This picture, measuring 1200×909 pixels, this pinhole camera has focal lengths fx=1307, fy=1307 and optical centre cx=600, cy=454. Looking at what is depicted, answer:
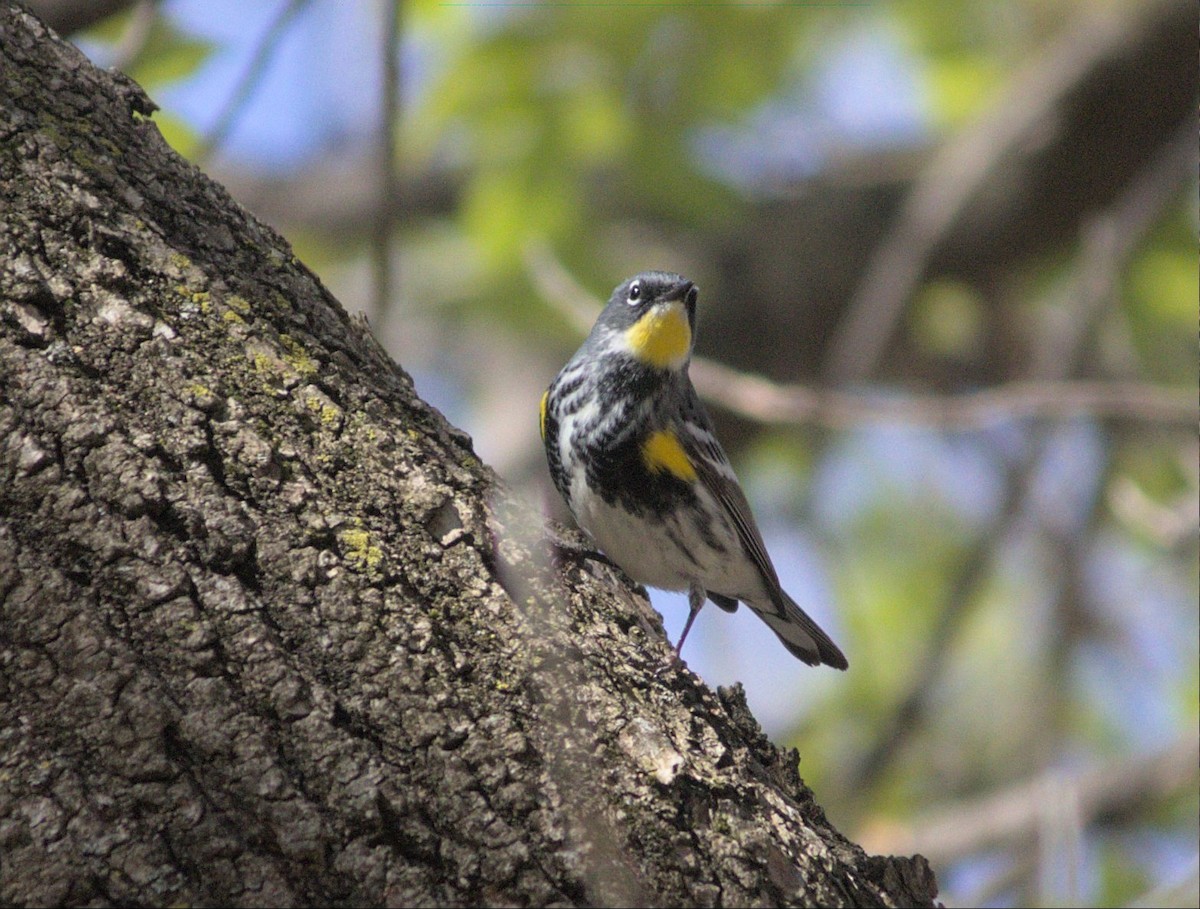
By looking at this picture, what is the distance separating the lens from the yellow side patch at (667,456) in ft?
13.6

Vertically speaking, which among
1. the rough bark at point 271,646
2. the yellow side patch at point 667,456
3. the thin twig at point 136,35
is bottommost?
the rough bark at point 271,646

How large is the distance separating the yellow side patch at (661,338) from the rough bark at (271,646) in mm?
2009

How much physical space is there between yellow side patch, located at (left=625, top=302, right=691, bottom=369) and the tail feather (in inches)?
38.6

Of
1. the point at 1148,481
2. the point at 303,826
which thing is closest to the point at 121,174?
the point at 303,826

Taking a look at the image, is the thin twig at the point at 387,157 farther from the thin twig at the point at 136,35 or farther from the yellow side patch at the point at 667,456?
the yellow side patch at the point at 667,456

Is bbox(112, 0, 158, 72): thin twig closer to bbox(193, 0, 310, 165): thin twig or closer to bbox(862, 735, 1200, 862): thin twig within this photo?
bbox(193, 0, 310, 165): thin twig

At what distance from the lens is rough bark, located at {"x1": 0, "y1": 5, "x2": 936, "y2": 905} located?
186 cm

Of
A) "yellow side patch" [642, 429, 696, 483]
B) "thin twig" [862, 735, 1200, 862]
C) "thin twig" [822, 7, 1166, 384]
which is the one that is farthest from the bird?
"thin twig" [822, 7, 1166, 384]

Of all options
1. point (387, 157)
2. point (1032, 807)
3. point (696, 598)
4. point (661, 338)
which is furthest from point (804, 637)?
point (387, 157)

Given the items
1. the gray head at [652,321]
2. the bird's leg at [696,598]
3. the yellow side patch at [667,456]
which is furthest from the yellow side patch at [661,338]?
the bird's leg at [696,598]

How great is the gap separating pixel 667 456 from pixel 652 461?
2.4 inches

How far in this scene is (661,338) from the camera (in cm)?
438

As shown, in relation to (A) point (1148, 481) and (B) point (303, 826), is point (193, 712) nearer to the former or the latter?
(B) point (303, 826)

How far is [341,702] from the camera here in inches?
77.2
